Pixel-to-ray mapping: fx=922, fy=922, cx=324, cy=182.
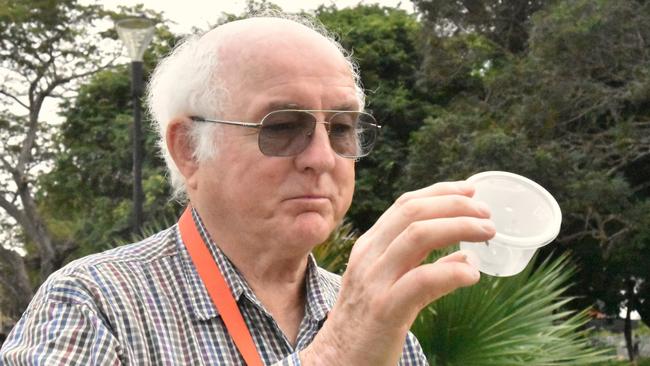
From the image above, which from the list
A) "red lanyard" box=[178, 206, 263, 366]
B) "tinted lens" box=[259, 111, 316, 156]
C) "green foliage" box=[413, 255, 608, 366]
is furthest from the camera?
"green foliage" box=[413, 255, 608, 366]

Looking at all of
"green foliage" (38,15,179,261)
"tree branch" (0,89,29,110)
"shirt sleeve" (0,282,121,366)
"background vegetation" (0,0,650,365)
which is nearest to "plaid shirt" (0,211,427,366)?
"shirt sleeve" (0,282,121,366)

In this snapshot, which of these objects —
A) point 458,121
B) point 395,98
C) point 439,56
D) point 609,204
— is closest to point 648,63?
point 609,204

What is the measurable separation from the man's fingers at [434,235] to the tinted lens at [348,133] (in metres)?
0.69

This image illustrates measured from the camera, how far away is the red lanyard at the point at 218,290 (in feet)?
5.48

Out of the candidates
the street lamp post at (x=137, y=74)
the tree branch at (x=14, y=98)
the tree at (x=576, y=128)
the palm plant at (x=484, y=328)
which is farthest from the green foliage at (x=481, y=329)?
the tree branch at (x=14, y=98)

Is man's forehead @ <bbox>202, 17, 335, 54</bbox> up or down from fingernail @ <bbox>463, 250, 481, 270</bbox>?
up

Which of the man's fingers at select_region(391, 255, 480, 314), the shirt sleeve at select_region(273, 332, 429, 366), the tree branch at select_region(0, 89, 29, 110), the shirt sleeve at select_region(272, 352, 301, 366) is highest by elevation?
the tree branch at select_region(0, 89, 29, 110)

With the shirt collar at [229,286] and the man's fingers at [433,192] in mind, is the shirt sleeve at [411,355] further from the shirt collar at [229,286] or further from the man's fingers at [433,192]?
the man's fingers at [433,192]

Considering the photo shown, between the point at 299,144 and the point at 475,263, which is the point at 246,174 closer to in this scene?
the point at 299,144

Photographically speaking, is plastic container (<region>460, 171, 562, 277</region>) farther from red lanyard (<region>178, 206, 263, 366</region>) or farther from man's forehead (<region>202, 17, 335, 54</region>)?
man's forehead (<region>202, 17, 335, 54</region>)

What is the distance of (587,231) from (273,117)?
580 inches

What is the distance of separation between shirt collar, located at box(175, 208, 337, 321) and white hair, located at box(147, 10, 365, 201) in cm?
16

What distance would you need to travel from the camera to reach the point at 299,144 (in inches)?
71.4

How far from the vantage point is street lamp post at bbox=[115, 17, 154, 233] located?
9430mm
